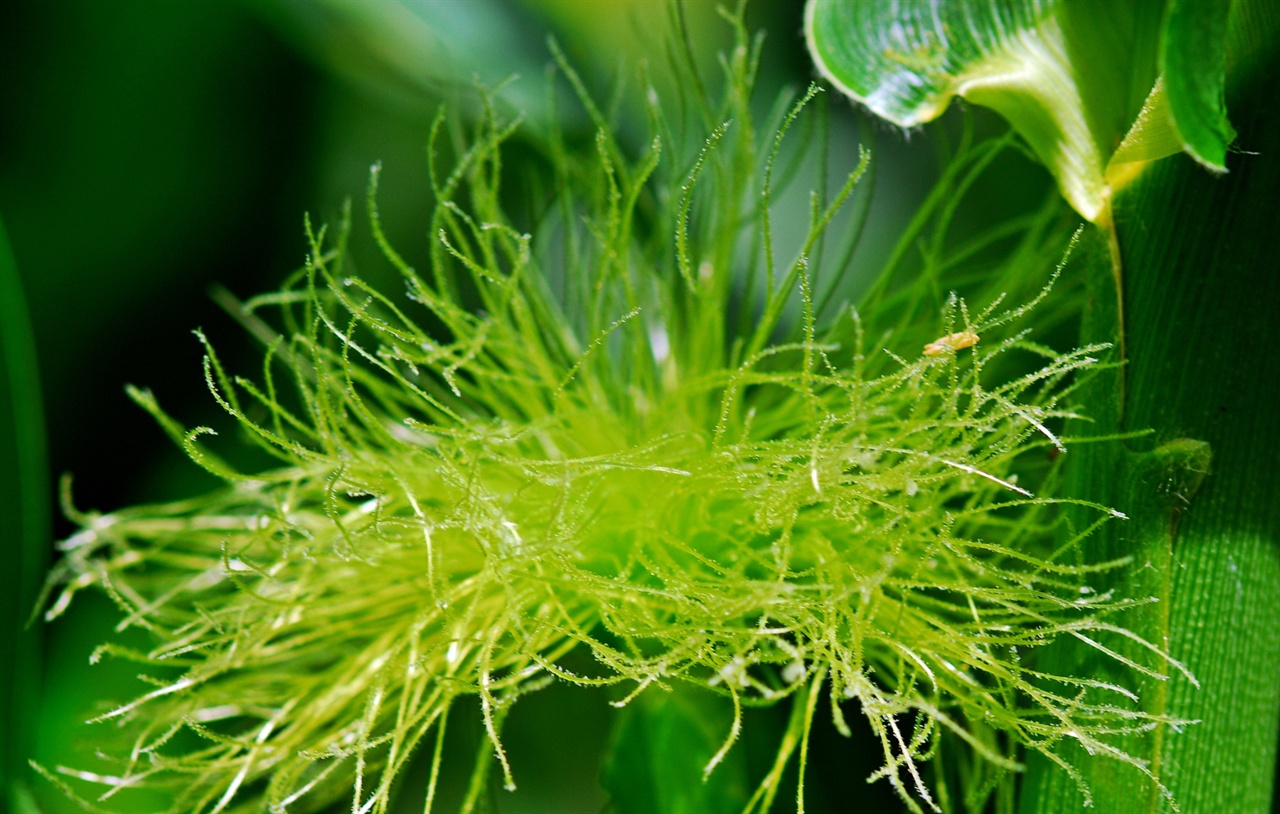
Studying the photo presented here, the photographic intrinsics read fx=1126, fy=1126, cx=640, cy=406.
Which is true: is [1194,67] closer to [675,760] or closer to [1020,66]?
[1020,66]

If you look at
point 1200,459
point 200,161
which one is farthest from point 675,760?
point 200,161

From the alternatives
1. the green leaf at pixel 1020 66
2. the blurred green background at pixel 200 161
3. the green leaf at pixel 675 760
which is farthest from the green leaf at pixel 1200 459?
the blurred green background at pixel 200 161

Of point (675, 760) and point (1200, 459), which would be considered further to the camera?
point (675, 760)

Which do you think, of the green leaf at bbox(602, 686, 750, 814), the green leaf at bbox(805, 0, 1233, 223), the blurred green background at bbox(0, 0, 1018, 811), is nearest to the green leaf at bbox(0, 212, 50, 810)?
the blurred green background at bbox(0, 0, 1018, 811)

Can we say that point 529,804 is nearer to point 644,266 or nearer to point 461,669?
point 461,669

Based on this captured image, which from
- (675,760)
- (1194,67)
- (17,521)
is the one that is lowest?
(675,760)

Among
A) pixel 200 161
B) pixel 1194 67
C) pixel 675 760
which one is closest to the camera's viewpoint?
pixel 1194 67

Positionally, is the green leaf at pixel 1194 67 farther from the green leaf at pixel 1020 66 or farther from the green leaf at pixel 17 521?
the green leaf at pixel 17 521
